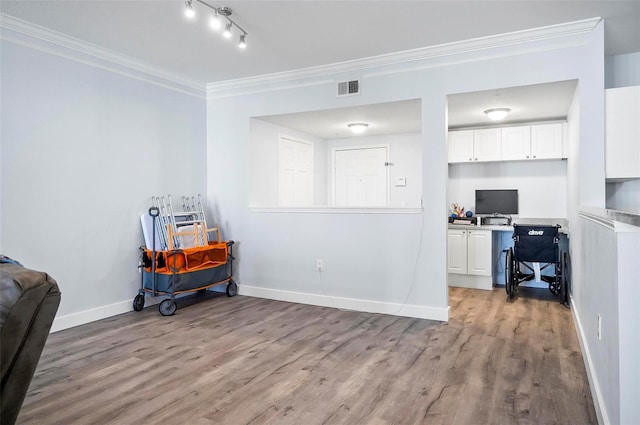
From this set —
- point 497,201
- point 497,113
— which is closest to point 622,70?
point 497,113

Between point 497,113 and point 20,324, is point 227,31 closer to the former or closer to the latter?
point 20,324

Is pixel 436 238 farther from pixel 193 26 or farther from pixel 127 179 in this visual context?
pixel 127 179

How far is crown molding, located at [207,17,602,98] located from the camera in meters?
3.48

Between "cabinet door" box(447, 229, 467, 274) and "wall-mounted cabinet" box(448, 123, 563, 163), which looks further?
"cabinet door" box(447, 229, 467, 274)

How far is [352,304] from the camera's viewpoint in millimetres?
4508

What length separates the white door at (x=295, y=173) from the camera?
5.98m

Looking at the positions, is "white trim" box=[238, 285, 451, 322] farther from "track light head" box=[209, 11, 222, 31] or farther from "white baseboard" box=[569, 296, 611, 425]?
"track light head" box=[209, 11, 222, 31]

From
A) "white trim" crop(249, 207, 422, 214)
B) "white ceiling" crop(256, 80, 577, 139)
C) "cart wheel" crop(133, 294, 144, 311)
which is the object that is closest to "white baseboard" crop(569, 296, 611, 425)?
"white trim" crop(249, 207, 422, 214)

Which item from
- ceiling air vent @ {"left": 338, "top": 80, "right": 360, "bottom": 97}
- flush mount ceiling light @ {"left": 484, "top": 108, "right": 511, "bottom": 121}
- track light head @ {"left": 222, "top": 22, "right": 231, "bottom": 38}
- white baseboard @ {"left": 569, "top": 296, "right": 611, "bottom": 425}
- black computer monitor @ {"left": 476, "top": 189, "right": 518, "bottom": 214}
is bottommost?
white baseboard @ {"left": 569, "top": 296, "right": 611, "bottom": 425}

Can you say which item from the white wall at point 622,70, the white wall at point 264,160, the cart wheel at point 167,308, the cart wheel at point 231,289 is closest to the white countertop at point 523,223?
the white wall at point 622,70

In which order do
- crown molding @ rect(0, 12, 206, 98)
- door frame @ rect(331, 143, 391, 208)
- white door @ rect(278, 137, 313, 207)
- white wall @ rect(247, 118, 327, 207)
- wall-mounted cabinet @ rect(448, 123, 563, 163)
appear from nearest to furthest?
crown molding @ rect(0, 12, 206, 98) → white wall @ rect(247, 118, 327, 207) → wall-mounted cabinet @ rect(448, 123, 563, 163) → white door @ rect(278, 137, 313, 207) → door frame @ rect(331, 143, 391, 208)

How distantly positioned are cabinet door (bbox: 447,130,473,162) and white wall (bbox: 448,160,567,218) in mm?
356

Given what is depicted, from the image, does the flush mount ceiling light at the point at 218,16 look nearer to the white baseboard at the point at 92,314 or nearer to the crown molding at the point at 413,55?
the crown molding at the point at 413,55

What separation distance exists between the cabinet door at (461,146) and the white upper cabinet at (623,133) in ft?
7.93
